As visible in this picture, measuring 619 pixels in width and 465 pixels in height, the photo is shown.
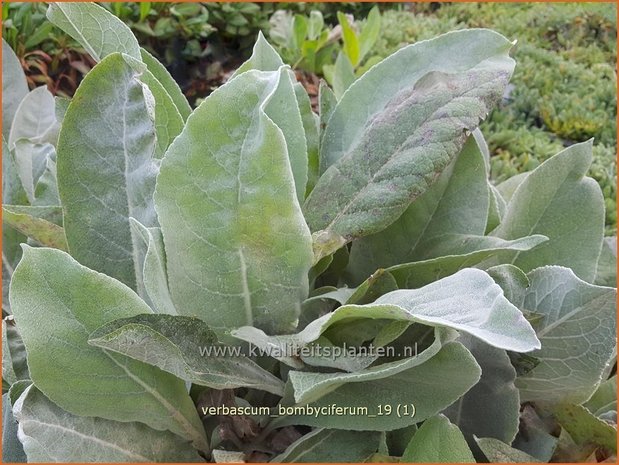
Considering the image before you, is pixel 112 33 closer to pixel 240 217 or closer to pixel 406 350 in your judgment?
pixel 240 217

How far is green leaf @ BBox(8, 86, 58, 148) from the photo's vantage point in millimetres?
1048

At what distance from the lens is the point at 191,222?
2.06 feet

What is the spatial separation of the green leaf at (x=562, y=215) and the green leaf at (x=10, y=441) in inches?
20.6

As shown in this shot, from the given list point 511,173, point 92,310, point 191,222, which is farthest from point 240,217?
point 511,173

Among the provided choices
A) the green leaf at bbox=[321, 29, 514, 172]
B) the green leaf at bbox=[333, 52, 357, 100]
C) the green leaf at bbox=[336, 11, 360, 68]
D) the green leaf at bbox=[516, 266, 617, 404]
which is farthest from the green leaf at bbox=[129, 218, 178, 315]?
the green leaf at bbox=[336, 11, 360, 68]

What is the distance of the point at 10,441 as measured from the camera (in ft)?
2.30

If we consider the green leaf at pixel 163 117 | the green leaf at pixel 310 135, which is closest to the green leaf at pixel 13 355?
the green leaf at pixel 163 117

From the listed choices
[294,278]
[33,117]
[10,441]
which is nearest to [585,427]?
[294,278]

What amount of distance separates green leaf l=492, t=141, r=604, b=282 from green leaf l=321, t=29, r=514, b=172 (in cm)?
14

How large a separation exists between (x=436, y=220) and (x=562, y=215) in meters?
0.15

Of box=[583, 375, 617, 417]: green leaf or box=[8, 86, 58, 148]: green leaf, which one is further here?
box=[8, 86, 58, 148]: green leaf

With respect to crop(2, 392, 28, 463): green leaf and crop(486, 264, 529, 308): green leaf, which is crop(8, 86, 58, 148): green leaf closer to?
crop(2, 392, 28, 463): green leaf

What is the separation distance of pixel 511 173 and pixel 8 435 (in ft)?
5.90

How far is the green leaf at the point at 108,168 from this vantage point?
2.26 ft
